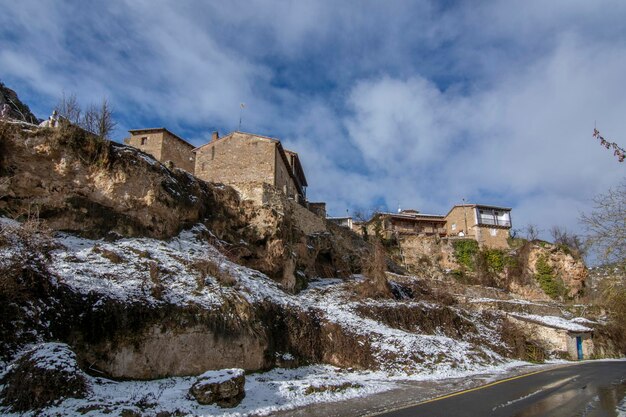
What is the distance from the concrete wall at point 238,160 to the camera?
3372 cm

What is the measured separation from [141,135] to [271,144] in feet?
57.5

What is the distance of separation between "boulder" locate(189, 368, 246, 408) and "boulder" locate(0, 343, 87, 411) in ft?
9.08

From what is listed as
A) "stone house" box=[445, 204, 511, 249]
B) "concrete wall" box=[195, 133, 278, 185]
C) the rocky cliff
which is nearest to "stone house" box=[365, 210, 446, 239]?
"stone house" box=[445, 204, 511, 249]

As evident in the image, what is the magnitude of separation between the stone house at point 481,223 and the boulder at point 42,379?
170ft

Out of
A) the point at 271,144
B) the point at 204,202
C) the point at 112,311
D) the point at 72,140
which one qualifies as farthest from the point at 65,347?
the point at 271,144

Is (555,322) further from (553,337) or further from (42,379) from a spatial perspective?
(42,379)

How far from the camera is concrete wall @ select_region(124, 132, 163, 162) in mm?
42188

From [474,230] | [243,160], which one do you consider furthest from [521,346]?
[474,230]

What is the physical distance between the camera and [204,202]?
24797 millimetres

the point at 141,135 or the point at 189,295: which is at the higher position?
the point at 141,135

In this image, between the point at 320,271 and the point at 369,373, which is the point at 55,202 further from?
the point at 320,271

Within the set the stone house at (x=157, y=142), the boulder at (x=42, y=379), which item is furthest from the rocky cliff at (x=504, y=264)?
the boulder at (x=42, y=379)

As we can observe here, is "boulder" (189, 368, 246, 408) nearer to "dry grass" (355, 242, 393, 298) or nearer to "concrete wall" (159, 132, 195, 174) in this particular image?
"dry grass" (355, 242, 393, 298)

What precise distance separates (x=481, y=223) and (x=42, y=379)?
5799 centimetres
